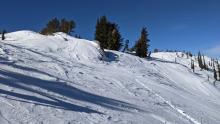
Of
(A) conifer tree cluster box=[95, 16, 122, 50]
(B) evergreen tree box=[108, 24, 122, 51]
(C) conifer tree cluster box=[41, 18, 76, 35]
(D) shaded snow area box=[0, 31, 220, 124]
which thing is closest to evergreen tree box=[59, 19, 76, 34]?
(C) conifer tree cluster box=[41, 18, 76, 35]

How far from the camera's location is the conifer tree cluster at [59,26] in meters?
85.0

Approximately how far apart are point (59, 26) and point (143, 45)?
2784 cm

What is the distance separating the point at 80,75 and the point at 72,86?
18.6 feet

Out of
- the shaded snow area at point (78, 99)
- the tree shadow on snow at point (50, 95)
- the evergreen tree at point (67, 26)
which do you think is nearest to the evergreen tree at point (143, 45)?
the evergreen tree at point (67, 26)

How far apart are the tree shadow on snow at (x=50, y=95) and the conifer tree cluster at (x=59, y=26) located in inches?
2470

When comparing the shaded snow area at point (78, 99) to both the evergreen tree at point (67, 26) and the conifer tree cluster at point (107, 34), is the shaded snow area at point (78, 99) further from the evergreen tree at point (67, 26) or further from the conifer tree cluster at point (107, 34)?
the evergreen tree at point (67, 26)

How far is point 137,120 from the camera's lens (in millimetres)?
18000

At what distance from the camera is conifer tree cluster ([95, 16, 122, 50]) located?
71.7 meters

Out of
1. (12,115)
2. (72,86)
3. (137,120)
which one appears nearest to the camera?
(12,115)

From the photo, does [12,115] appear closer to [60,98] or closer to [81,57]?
[60,98]

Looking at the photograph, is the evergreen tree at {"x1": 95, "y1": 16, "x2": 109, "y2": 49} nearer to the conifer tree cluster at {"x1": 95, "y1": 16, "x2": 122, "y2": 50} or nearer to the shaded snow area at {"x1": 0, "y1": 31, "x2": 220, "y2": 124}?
the conifer tree cluster at {"x1": 95, "y1": 16, "x2": 122, "y2": 50}

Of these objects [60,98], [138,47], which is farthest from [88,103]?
[138,47]

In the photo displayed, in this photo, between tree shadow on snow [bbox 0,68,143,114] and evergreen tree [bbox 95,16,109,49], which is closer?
tree shadow on snow [bbox 0,68,143,114]

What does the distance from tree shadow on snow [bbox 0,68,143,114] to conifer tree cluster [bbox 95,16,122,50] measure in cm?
4943
